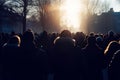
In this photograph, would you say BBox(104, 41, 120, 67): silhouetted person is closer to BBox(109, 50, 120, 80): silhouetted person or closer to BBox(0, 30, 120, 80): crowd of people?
BBox(0, 30, 120, 80): crowd of people

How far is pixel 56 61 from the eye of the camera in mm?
10156

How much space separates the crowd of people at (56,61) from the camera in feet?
31.0

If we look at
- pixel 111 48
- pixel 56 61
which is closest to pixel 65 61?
pixel 56 61

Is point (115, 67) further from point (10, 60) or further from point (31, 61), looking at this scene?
point (10, 60)

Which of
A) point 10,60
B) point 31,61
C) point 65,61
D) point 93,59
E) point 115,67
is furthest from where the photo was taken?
point 93,59

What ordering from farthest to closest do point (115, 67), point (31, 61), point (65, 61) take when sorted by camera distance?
1. point (65, 61)
2. point (31, 61)
3. point (115, 67)

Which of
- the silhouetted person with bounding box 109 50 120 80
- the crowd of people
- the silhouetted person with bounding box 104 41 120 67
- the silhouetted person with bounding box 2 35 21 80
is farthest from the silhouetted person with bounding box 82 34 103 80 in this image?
the silhouetted person with bounding box 2 35 21 80

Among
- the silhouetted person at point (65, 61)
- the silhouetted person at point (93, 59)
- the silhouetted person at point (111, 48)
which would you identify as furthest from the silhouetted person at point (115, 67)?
the silhouetted person at point (111, 48)

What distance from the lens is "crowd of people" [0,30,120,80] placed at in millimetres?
9461

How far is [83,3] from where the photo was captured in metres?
→ 100

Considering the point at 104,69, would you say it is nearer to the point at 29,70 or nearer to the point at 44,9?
the point at 29,70

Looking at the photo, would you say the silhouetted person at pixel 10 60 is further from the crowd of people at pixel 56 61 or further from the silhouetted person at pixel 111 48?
the silhouetted person at pixel 111 48

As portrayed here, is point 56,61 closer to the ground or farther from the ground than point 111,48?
closer to the ground

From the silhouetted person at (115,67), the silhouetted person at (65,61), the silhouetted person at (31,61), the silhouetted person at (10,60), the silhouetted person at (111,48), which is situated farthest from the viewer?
the silhouetted person at (111,48)
